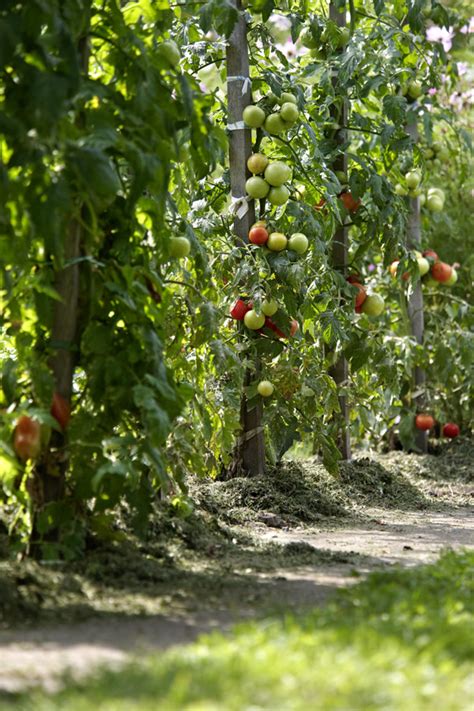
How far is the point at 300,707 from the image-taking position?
1979mm

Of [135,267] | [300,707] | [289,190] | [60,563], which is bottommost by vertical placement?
[300,707]

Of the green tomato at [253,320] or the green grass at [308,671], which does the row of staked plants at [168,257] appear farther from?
the green grass at [308,671]

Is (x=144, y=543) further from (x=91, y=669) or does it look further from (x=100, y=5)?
(x=100, y=5)

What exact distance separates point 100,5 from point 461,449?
4185mm

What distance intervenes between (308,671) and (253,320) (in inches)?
109

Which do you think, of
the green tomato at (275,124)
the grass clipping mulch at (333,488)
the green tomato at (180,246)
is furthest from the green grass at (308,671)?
the green tomato at (275,124)

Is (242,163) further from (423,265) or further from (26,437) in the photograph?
(26,437)

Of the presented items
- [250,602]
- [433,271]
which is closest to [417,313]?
[433,271]

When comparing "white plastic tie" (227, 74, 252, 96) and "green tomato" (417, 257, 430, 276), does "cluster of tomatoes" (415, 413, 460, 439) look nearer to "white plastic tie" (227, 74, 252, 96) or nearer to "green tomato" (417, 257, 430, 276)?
"green tomato" (417, 257, 430, 276)

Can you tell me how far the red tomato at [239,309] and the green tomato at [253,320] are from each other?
5 cm

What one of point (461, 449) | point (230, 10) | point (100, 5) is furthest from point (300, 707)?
point (461, 449)

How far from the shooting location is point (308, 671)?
2.13 meters

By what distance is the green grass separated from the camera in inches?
79.8

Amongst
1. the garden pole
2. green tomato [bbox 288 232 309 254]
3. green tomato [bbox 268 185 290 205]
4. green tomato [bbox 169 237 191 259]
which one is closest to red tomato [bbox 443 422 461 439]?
green tomato [bbox 288 232 309 254]
